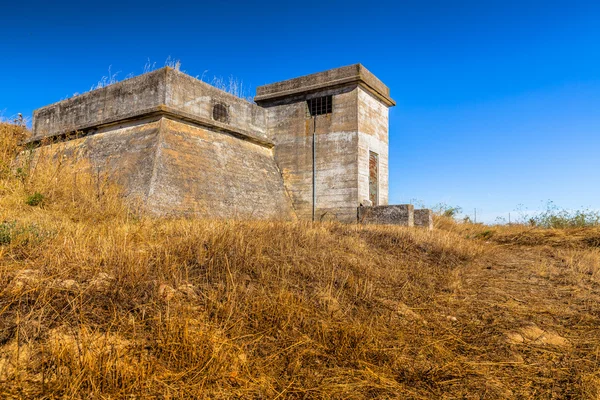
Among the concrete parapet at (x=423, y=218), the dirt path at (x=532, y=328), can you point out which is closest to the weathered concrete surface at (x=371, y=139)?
the concrete parapet at (x=423, y=218)

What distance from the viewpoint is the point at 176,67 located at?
9859mm

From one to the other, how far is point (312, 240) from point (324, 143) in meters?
6.33

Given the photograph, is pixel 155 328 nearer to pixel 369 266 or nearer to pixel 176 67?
pixel 369 266

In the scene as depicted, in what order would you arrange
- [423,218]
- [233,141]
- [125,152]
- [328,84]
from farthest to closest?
[328,84] < [233,141] < [423,218] < [125,152]

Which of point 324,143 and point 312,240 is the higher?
point 324,143

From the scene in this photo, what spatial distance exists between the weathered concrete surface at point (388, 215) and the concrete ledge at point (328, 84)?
3831 millimetres

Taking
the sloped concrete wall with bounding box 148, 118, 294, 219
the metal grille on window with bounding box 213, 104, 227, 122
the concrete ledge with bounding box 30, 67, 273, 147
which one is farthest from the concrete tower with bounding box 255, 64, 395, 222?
the metal grille on window with bounding box 213, 104, 227, 122

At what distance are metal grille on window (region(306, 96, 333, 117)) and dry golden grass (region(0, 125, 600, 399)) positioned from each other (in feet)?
23.2

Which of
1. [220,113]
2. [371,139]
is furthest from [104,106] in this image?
[371,139]

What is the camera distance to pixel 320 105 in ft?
39.7

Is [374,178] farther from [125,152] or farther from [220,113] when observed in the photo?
[125,152]

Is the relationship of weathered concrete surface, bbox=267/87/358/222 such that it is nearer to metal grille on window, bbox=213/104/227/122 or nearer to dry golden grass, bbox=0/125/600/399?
metal grille on window, bbox=213/104/227/122

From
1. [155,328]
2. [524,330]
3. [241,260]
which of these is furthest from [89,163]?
[524,330]

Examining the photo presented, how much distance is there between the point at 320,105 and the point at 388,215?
162 inches
